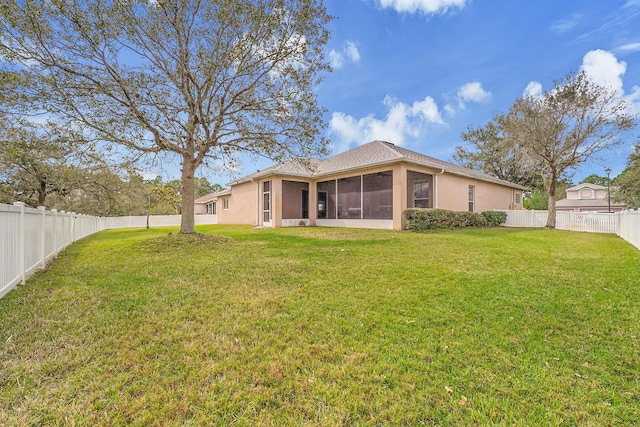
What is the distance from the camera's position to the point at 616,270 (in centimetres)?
532

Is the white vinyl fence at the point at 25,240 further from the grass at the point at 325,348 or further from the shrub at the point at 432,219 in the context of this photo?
the shrub at the point at 432,219

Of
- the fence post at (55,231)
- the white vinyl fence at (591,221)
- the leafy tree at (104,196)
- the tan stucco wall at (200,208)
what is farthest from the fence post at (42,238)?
the tan stucco wall at (200,208)

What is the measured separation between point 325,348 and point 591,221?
16948 millimetres

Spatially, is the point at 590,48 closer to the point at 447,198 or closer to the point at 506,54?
the point at 506,54

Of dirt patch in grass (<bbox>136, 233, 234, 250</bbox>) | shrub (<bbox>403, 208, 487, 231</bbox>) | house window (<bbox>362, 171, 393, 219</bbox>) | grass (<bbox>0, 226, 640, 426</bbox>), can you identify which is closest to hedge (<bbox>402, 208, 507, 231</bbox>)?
shrub (<bbox>403, 208, 487, 231</bbox>)

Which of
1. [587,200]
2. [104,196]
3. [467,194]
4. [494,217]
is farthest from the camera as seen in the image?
[587,200]

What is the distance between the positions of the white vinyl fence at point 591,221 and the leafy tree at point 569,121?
270cm

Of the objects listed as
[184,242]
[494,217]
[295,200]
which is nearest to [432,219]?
[494,217]

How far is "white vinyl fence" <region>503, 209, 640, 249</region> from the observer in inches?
→ 335

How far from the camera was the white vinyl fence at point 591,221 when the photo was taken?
8.50 m

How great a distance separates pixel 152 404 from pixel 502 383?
253 centimetres

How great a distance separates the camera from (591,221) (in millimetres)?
13656

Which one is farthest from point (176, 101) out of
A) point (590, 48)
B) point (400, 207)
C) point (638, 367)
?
point (590, 48)

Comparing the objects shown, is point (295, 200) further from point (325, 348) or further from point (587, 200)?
point (587, 200)
